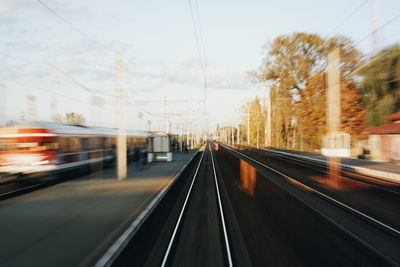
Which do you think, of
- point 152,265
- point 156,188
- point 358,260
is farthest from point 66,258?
point 156,188

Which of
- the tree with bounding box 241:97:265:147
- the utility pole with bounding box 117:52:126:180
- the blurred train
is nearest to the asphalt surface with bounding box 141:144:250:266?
the utility pole with bounding box 117:52:126:180

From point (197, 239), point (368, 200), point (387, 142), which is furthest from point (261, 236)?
point (387, 142)

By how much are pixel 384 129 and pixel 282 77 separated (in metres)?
16.1

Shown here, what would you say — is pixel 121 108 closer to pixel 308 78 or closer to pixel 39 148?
pixel 39 148

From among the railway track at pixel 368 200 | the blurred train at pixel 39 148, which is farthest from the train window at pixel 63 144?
the railway track at pixel 368 200

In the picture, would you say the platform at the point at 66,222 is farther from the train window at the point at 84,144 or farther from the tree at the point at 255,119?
the tree at the point at 255,119

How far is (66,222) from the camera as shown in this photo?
7.22 meters

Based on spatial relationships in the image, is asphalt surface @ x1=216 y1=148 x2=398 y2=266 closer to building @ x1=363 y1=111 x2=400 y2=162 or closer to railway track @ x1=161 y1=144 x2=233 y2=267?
railway track @ x1=161 y1=144 x2=233 y2=267

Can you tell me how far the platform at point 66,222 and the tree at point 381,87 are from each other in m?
37.8

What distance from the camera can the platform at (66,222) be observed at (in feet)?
16.8

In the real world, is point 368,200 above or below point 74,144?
below

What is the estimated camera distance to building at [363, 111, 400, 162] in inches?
978

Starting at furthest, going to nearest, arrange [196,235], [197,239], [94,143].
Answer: [94,143], [196,235], [197,239]

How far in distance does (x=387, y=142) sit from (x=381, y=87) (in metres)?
16.2
